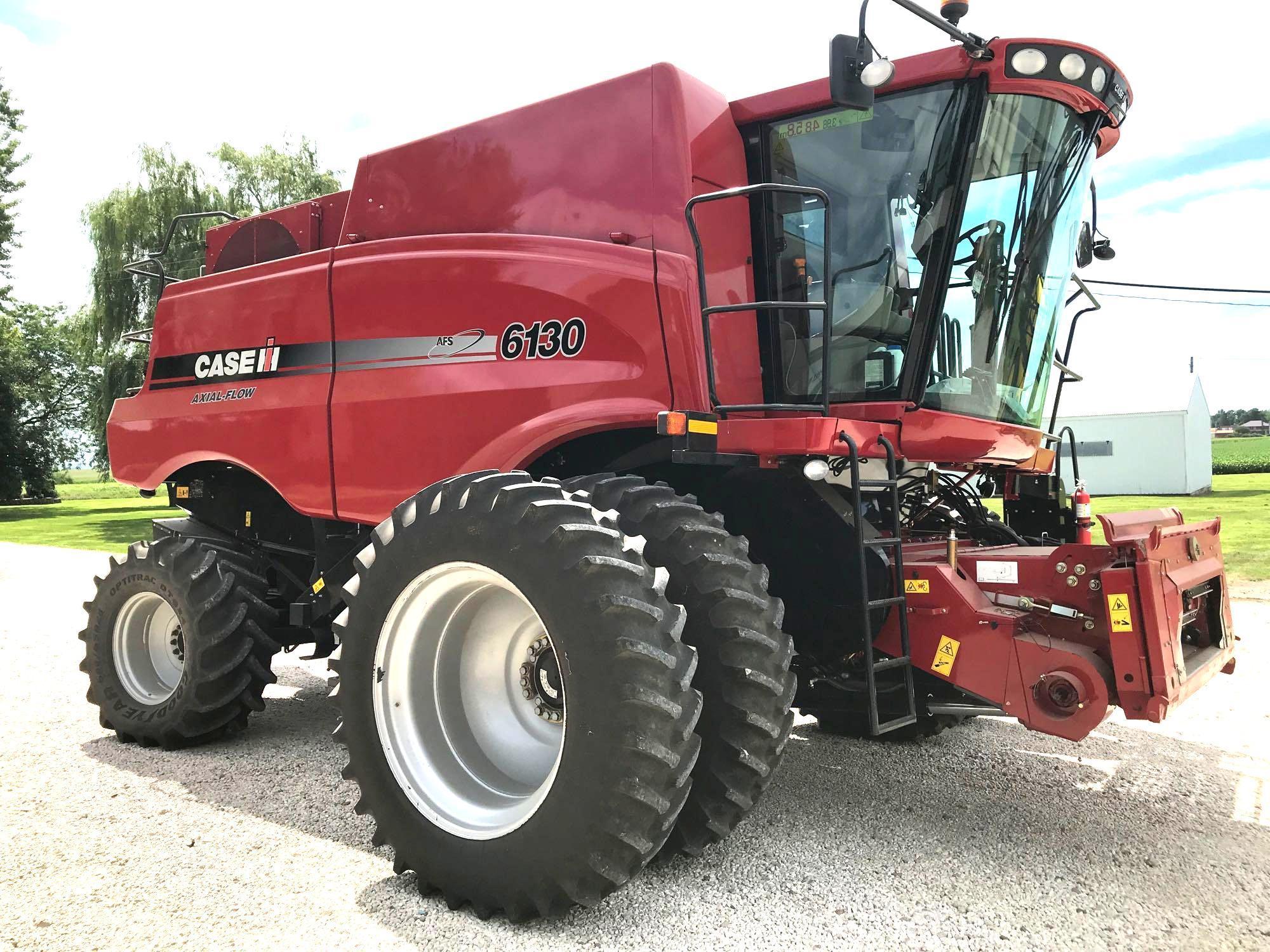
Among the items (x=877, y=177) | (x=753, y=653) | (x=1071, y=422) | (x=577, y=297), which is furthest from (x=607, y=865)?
(x=1071, y=422)

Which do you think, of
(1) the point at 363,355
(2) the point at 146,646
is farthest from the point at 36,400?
(1) the point at 363,355

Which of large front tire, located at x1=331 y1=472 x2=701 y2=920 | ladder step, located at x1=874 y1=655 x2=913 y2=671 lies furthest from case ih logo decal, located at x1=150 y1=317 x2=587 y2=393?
ladder step, located at x1=874 y1=655 x2=913 y2=671

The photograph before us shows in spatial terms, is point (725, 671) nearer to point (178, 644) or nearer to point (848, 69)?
point (848, 69)

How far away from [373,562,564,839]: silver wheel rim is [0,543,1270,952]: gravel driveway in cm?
36

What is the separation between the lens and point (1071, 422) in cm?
2752

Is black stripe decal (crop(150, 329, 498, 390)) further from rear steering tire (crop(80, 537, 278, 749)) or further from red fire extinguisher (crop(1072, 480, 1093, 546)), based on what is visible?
red fire extinguisher (crop(1072, 480, 1093, 546))

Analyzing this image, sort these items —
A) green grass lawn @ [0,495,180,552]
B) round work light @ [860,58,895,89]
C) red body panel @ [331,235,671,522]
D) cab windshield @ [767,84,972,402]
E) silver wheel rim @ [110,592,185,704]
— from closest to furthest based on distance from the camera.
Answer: round work light @ [860,58,895,89] < cab windshield @ [767,84,972,402] < red body panel @ [331,235,671,522] < silver wheel rim @ [110,592,185,704] < green grass lawn @ [0,495,180,552]

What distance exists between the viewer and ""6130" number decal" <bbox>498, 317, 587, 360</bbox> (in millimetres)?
4055

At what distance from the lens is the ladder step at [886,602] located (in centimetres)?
334

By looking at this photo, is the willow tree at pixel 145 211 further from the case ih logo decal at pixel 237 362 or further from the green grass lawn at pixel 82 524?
the case ih logo decal at pixel 237 362

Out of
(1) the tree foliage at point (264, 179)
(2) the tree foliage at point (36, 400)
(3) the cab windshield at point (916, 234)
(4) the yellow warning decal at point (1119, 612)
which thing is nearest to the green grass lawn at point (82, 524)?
(2) the tree foliage at point (36, 400)

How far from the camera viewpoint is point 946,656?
3.53m

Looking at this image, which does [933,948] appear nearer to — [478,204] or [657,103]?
[657,103]

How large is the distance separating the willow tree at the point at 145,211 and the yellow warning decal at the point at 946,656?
2195 cm
